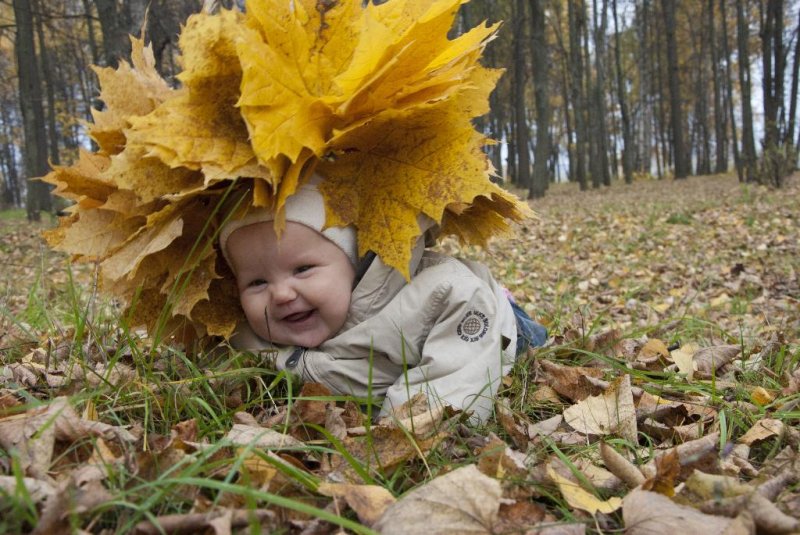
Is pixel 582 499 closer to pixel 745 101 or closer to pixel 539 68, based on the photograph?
pixel 539 68

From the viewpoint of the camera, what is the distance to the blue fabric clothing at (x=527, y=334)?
249 cm

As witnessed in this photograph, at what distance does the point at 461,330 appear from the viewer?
202cm

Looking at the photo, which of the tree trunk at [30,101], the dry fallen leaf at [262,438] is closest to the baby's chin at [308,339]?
the dry fallen leaf at [262,438]

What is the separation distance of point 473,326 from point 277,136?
866 millimetres

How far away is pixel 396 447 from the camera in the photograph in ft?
4.98

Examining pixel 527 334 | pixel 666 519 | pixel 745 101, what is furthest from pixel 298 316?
pixel 745 101

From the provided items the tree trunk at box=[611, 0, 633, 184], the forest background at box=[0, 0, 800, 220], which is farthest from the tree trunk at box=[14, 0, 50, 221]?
the tree trunk at box=[611, 0, 633, 184]

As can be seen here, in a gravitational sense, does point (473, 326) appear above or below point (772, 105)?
below

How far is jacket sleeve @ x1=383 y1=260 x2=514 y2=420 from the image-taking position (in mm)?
1904

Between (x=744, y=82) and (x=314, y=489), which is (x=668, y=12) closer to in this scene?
(x=744, y=82)

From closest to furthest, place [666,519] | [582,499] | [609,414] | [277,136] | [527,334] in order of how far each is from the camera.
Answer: [666,519], [582,499], [277,136], [609,414], [527,334]

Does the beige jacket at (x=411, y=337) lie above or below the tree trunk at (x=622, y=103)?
below

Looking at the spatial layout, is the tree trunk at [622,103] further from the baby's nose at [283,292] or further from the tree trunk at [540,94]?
the baby's nose at [283,292]

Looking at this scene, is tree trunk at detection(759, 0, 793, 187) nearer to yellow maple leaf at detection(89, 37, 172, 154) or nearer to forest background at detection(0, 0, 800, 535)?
forest background at detection(0, 0, 800, 535)
